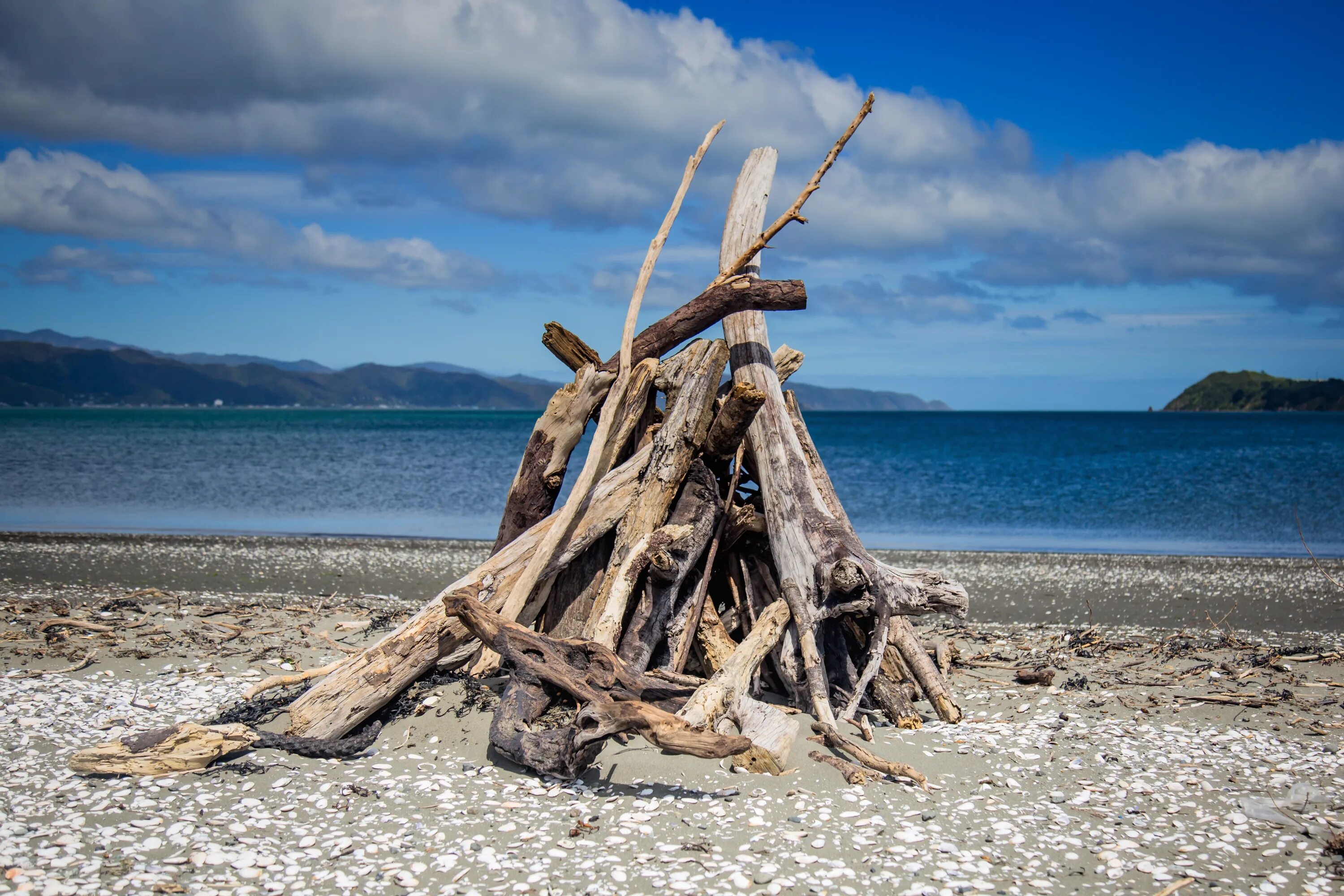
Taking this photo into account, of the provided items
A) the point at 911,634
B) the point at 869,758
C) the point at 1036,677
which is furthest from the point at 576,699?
the point at 1036,677

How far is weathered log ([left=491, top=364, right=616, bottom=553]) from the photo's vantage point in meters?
6.17

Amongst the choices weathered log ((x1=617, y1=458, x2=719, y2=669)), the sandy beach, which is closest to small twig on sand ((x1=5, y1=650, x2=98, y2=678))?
the sandy beach

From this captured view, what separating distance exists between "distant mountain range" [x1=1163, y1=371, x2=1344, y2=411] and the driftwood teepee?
159 metres

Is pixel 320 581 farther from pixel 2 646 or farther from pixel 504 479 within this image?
pixel 504 479

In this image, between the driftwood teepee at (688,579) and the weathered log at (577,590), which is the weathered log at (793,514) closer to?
the driftwood teepee at (688,579)

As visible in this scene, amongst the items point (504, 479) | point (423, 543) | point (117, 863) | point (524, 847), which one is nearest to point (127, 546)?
point (423, 543)

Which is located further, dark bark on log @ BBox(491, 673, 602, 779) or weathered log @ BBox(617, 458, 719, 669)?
weathered log @ BBox(617, 458, 719, 669)

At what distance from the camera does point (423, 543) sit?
16.0 meters

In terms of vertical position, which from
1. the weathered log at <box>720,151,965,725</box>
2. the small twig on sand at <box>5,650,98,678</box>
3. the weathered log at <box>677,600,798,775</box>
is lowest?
the small twig on sand at <box>5,650,98,678</box>

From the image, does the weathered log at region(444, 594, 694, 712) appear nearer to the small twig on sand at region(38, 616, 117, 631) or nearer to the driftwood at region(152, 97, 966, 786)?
the driftwood at region(152, 97, 966, 786)

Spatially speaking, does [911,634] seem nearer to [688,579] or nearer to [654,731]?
[688,579]

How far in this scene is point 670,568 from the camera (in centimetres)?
543

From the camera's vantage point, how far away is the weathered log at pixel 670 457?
225 inches

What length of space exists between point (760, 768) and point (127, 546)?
1378 cm
